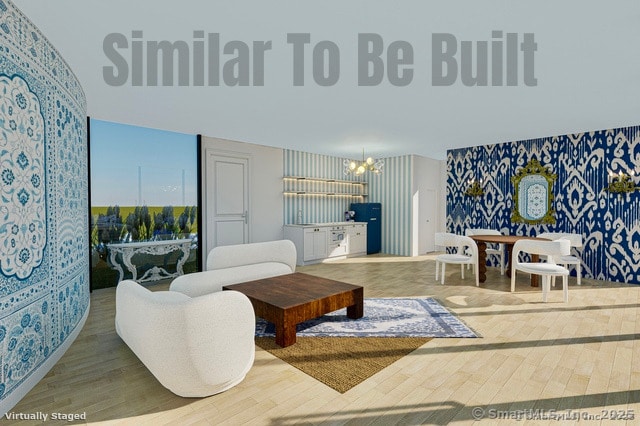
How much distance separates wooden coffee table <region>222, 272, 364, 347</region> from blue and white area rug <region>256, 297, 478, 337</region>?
0.70 feet

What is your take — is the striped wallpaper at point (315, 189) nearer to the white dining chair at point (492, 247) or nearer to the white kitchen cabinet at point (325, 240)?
the white kitchen cabinet at point (325, 240)

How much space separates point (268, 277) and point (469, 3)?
11.4 ft

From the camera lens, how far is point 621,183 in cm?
568

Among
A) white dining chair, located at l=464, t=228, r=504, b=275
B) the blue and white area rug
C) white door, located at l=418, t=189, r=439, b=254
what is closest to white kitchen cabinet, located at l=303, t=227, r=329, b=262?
white door, located at l=418, t=189, r=439, b=254

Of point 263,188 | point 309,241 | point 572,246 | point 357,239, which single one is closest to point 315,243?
point 309,241

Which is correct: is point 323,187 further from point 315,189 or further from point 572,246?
point 572,246

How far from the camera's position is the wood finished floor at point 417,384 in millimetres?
2109

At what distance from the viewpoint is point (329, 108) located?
14.8 feet

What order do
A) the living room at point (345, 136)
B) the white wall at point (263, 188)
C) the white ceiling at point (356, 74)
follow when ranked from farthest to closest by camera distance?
1. the white wall at point (263, 188)
2. the white ceiling at point (356, 74)
3. the living room at point (345, 136)

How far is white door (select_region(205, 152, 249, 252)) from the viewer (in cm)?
641

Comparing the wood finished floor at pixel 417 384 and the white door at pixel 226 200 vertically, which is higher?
the white door at pixel 226 200

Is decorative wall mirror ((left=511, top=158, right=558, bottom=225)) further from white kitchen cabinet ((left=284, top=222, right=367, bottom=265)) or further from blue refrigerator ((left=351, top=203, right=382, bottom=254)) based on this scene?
white kitchen cabinet ((left=284, top=222, right=367, bottom=265))

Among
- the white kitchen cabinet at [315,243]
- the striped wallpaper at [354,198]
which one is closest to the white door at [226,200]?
the striped wallpaper at [354,198]

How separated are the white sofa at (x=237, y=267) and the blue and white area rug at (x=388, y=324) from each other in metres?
0.67
